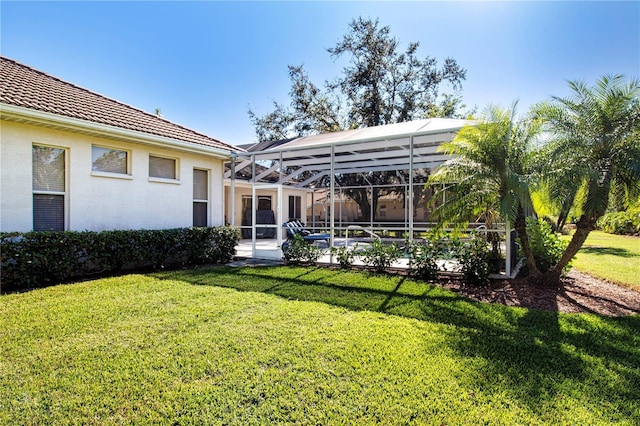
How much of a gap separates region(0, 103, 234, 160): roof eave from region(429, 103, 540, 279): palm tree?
23.5 ft

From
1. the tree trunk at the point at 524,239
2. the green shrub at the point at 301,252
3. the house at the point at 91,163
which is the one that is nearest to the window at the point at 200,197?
the house at the point at 91,163

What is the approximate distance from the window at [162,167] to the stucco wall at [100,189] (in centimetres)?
19

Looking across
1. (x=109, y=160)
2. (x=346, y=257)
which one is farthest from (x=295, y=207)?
(x=109, y=160)

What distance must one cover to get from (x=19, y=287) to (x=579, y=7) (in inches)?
656

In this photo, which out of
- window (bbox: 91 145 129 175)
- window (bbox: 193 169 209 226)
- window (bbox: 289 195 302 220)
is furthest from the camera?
window (bbox: 289 195 302 220)

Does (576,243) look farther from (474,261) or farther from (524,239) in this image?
(474,261)

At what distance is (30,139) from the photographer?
24.0 feet

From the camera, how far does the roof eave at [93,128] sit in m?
6.81

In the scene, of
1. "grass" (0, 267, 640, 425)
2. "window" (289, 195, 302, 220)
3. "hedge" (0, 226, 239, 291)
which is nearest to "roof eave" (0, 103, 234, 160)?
"hedge" (0, 226, 239, 291)

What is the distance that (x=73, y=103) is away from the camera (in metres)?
8.61

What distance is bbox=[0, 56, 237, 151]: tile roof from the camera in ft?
24.4

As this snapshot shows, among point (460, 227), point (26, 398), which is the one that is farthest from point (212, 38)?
point (26, 398)

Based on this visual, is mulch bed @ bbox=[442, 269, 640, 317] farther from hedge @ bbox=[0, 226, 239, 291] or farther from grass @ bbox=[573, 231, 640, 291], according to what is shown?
hedge @ bbox=[0, 226, 239, 291]

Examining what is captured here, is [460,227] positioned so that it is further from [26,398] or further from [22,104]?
[22,104]
